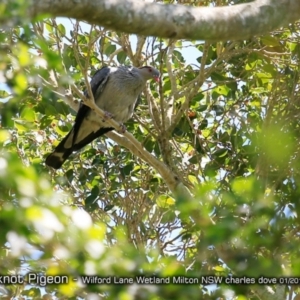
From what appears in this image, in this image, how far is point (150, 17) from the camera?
2.90 m

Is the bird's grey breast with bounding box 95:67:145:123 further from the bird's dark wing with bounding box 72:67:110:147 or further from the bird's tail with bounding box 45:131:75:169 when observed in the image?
the bird's tail with bounding box 45:131:75:169

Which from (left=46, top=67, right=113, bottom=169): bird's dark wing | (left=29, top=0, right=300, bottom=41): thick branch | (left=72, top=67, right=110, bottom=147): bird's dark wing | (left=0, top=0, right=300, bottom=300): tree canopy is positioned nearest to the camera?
(left=0, top=0, right=300, bottom=300): tree canopy

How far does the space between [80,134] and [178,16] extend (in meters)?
3.79

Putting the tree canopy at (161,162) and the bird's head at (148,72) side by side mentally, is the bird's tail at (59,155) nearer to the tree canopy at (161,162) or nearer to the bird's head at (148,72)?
the tree canopy at (161,162)

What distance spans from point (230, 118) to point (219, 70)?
58 cm

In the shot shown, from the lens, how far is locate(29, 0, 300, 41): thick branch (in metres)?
2.73

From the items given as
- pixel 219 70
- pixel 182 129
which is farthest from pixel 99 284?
pixel 219 70

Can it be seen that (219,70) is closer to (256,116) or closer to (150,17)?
(256,116)

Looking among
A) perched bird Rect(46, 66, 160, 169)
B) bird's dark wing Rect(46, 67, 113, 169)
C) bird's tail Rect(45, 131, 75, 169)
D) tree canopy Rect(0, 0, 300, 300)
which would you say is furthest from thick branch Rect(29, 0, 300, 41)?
bird's tail Rect(45, 131, 75, 169)

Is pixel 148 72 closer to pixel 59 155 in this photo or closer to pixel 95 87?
pixel 95 87

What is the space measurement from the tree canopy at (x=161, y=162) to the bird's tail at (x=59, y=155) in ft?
0.43

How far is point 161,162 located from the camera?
504 cm

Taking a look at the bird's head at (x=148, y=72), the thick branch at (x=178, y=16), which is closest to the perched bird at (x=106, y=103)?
the bird's head at (x=148, y=72)

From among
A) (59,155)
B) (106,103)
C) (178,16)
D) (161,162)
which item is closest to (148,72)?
(106,103)
